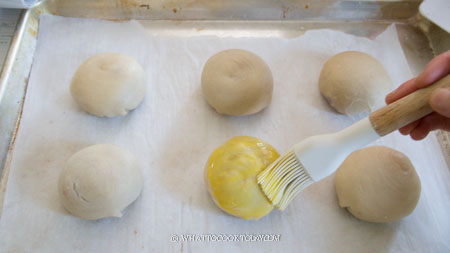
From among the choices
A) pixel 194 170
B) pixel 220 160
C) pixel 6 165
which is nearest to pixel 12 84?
pixel 6 165

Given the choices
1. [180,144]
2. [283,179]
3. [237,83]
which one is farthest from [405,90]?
[180,144]

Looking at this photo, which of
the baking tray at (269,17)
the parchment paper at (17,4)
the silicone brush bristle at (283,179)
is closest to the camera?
the silicone brush bristle at (283,179)

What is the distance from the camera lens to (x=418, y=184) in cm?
130

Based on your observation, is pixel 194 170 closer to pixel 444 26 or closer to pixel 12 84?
pixel 12 84

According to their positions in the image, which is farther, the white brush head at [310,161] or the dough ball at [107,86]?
the dough ball at [107,86]

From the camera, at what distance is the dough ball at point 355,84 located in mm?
1492

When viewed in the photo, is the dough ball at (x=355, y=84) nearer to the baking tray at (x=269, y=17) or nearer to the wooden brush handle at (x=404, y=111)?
the baking tray at (x=269, y=17)

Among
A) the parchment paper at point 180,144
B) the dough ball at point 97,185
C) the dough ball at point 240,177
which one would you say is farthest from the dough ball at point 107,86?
the dough ball at point 240,177

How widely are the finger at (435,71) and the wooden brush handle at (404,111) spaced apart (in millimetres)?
54

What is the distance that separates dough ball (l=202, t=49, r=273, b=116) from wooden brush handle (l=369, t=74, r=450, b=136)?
0.61m

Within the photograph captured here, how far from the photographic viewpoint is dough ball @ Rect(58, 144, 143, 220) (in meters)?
1.25

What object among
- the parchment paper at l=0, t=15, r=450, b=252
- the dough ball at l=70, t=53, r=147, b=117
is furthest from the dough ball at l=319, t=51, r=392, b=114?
the dough ball at l=70, t=53, r=147, b=117

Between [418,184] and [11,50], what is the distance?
1952mm

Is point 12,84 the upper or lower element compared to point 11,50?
lower
